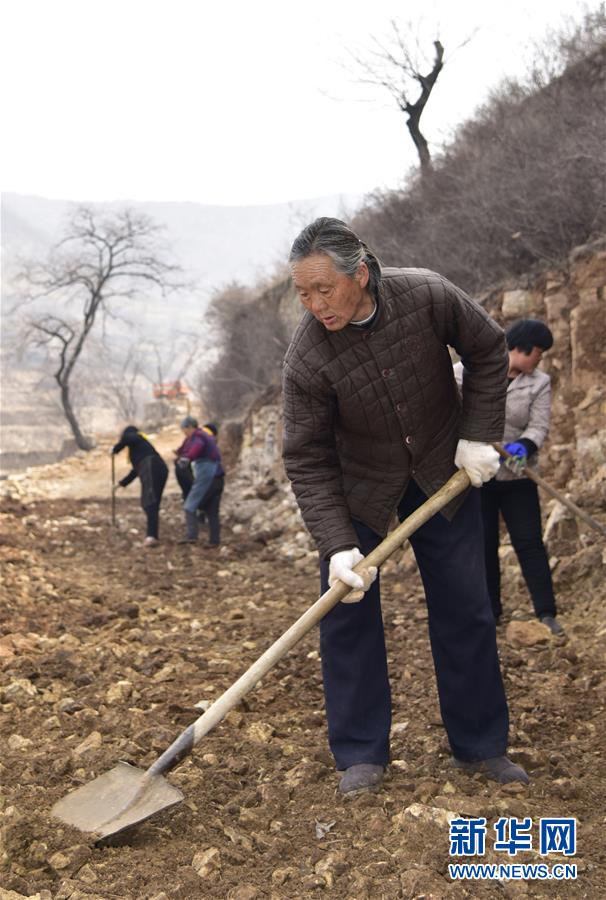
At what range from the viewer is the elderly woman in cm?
466

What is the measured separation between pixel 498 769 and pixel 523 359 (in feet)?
7.84

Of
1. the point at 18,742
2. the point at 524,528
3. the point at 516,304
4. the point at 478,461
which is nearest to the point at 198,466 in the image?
the point at 516,304

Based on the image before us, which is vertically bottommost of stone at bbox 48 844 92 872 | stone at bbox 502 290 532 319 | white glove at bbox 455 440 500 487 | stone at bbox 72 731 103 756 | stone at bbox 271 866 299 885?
stone at bbox 271 866 299 885

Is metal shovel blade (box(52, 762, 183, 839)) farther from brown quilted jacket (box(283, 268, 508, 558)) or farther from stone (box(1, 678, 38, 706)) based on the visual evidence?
stone (box(1, 678, 38, 706))

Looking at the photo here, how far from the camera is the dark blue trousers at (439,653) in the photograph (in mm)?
2979

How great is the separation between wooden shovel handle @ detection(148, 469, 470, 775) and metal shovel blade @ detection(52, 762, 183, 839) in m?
0.06

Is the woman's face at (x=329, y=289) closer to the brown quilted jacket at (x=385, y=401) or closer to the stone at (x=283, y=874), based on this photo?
the brown quilted jacket at (x=385, y=401)

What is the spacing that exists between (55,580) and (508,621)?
367cm

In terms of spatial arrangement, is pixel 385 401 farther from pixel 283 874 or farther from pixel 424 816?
pixel 283 874

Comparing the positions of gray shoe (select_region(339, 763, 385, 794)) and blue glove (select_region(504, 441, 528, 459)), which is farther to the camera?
blue glove (select_region(504, 441, 528, 459))

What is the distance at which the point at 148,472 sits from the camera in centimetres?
995

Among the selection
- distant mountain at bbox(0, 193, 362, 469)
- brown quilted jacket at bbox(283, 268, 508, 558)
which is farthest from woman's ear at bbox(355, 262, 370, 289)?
distant mountain at bbox(0, 193, 362, 469)

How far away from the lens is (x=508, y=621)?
5328 mm

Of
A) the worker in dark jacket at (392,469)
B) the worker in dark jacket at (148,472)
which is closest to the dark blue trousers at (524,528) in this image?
the worker in dark jacket at (392,469)
